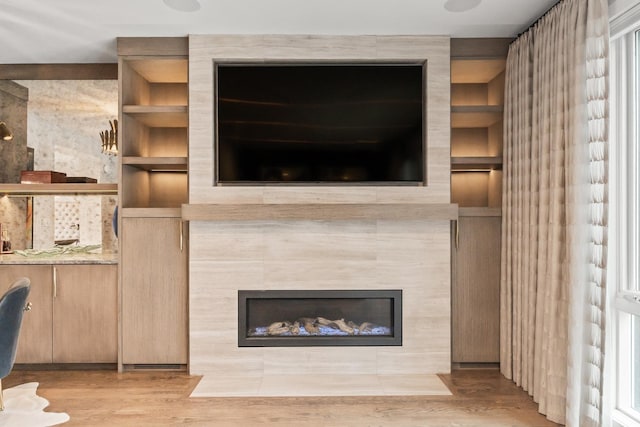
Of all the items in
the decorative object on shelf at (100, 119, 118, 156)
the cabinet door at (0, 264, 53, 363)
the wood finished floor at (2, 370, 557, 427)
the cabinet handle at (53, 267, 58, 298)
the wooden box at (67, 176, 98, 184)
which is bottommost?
the wood finished floor at (2, 370, 557, 427)

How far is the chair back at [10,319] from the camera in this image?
2443 mm

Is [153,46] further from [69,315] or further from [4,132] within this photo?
[69,315]

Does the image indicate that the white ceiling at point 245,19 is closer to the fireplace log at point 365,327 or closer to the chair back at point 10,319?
the chair back at point 10,319

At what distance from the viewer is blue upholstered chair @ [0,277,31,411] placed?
2443 millimetres

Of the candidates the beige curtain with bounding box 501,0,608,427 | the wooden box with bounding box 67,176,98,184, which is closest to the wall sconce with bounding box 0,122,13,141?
the wooden box with bounding box 67,176,98,184

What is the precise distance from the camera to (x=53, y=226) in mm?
3969

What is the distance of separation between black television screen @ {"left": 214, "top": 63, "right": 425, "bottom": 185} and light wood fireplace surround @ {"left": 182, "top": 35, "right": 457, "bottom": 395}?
0.08 metres

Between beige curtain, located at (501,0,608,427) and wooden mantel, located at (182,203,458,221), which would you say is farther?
wooden mantel, located at (182,203,458,221)

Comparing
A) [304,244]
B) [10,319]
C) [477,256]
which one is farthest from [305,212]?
[10,319]

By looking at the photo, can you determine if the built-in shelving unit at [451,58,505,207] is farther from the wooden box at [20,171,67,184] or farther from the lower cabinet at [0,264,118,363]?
the wooden box at [20,171,67,184]

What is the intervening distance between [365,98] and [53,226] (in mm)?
2787

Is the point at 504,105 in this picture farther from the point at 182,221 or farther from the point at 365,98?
the point at 182,221

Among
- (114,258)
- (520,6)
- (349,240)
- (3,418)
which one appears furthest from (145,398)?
(520,6)

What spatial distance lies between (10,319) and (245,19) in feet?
7.37
